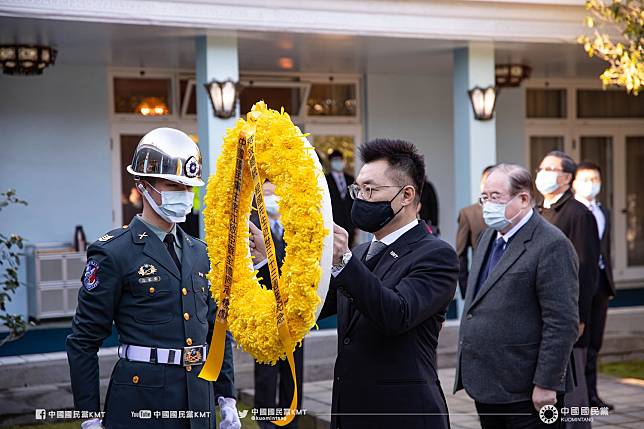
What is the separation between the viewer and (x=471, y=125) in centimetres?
1177

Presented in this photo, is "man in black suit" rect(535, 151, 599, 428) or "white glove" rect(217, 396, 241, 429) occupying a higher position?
"man in black suit" rect(535, 151, 599, 428)

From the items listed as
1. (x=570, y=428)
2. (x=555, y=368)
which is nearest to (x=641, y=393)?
(x=570, y=428)

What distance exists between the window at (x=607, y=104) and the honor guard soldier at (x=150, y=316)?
13.0m

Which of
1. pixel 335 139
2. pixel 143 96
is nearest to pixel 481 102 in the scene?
pixel 335 139

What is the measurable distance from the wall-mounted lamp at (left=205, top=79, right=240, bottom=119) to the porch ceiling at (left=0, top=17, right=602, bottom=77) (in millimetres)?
548

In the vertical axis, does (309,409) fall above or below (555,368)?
below

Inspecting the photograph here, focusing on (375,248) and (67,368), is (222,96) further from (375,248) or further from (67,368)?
(375,248)

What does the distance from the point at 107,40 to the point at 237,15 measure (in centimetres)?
159

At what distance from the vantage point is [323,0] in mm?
10406

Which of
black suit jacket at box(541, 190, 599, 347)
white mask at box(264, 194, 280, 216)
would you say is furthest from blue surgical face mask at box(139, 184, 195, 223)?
black suit jacket at box(541, 190, 599, 347)

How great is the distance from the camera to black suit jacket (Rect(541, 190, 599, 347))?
730 cm

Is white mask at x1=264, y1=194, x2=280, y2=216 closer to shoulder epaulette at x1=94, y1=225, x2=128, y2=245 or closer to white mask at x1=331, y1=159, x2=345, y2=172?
shoulder epaulette at x1=94, y1=225, x2=128, y2=245

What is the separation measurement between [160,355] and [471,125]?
323 inches

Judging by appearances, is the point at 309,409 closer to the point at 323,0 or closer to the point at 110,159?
the point at 323,0
